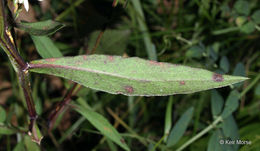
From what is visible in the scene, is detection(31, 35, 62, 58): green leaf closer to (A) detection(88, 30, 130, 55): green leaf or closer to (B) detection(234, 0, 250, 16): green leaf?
(A) detection(88, 30, 130, 55): green leaf

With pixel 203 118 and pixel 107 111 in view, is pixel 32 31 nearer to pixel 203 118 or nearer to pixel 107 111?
pixel 107 111

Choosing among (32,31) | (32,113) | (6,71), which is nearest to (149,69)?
(32,31)

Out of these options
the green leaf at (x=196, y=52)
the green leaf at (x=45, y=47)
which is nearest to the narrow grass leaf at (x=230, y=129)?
the green leaf at (x=196, y=52)

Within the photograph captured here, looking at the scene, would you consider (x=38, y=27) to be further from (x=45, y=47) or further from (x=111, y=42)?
(x=111, y=42)

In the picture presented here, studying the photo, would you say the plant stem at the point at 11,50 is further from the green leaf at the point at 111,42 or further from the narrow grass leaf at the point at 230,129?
the narrow grass leaf at the point at 230,129

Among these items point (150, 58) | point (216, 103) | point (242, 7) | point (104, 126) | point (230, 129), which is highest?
point (242, 7)

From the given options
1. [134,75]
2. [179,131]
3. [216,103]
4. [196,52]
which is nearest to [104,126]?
[179,131]
